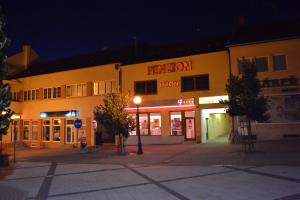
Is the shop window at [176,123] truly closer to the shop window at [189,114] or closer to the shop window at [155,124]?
the shop window at [189,114]

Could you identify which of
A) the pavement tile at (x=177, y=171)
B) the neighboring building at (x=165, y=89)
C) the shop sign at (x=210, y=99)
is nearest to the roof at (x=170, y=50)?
the neighboring building at (x=165, y=89)

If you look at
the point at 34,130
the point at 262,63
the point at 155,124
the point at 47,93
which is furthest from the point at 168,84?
the point at 34,130

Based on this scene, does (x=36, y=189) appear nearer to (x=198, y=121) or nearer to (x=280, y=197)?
(x=280, y=197)

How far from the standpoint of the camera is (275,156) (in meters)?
16.5

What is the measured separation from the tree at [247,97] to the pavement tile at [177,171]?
20.8 ft

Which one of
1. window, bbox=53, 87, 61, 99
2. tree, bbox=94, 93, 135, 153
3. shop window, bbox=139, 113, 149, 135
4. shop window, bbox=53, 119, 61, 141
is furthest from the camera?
window, bbox=53, 87, 61, 99

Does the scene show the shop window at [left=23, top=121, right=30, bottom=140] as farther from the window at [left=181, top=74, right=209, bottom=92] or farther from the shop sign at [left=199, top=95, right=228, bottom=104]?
the shop sign at [left=199, top=95, right=228, bottom=104]

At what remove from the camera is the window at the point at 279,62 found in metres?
24.2

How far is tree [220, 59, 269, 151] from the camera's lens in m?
19.1

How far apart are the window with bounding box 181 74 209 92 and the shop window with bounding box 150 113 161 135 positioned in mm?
3514

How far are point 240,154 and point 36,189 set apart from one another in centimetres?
1145

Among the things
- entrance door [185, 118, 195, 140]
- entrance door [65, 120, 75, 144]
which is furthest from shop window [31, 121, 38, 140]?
entrance door [185, 118, 195, 140]

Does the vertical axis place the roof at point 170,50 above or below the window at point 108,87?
above

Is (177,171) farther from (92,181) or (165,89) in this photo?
(165,89)
